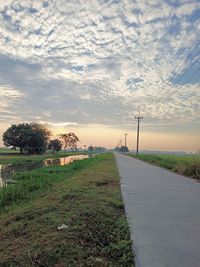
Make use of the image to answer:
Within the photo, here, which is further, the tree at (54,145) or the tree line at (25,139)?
the tree at (54,145)

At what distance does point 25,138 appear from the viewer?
7919 cm

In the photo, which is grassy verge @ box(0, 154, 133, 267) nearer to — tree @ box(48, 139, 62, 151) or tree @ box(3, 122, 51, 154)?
tree @ box(3, 122, 51, 154)

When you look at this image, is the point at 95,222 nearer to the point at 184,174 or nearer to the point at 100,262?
the point at 100,262

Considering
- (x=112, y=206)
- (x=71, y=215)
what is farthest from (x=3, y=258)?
(x=112, y=206)

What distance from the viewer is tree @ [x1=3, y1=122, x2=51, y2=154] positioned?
79.9 meters

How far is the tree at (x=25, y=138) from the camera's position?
262ft

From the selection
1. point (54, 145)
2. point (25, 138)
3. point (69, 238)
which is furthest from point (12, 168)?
point (54, 145)

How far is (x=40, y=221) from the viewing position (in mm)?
6512

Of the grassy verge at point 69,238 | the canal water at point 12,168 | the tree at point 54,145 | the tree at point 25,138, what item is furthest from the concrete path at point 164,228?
the tree at point 54,145

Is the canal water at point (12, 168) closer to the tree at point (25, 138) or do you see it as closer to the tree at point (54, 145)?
the tree at point (25, 138)

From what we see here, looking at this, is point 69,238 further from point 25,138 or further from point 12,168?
point 25,138

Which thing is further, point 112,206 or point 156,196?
point 156,196

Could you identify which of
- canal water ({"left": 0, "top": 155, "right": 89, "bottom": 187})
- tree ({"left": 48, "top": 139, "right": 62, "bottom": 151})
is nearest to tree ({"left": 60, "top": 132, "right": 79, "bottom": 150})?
tree ({"left": 48, "top": 139, "right": 62, "bottom": 151})

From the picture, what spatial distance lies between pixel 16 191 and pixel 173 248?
9655mm
